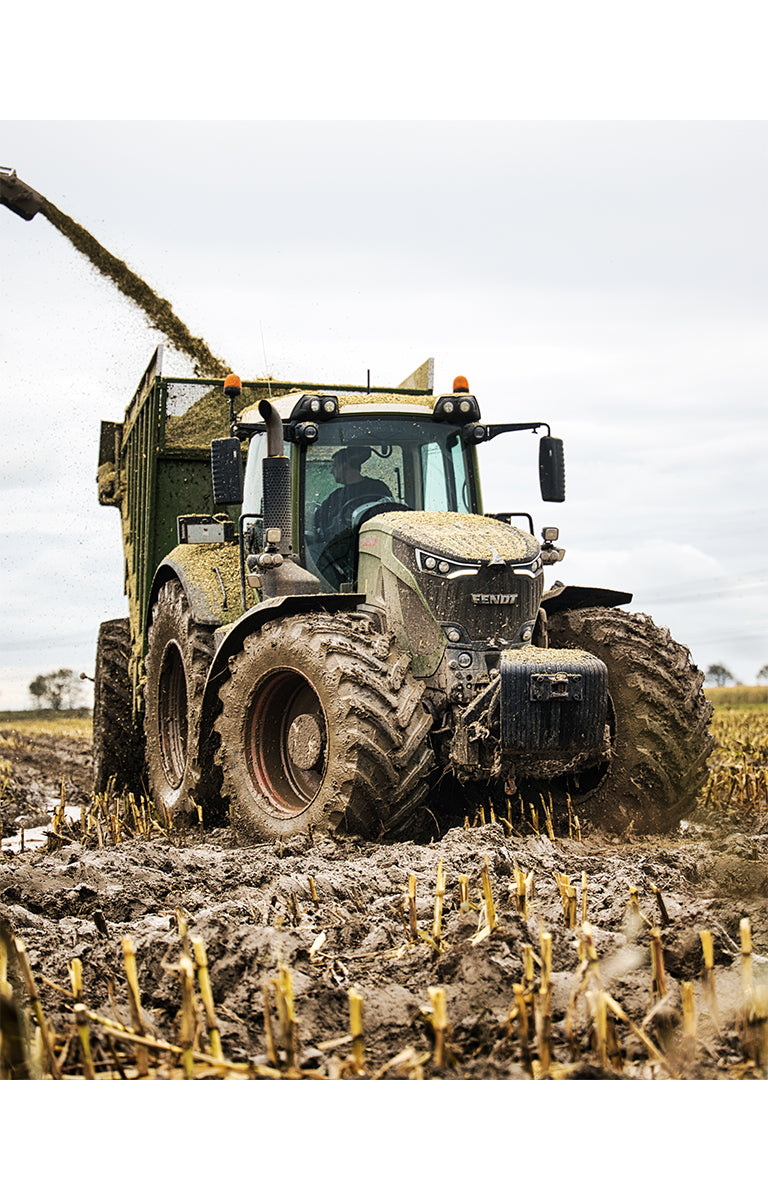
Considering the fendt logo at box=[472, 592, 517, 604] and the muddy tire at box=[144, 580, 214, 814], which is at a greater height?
the fendt logo at box=[472, 592, 517, 604]

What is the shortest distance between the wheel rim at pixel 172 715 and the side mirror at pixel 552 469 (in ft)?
9.48

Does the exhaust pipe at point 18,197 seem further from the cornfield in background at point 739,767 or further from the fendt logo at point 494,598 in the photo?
the cornfield in background at point 739,767

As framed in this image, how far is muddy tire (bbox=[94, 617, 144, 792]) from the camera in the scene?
386 inches

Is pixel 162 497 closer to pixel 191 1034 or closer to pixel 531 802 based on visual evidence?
pixel 531 802

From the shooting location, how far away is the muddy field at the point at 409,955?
272cm

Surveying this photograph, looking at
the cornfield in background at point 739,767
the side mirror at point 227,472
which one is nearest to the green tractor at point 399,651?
the side mirror at point 227,472

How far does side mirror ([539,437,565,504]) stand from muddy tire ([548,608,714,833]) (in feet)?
2.63

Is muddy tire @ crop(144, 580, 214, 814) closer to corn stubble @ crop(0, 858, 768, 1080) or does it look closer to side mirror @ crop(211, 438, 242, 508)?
side mirror @ crop(211, 438, 242, 508)

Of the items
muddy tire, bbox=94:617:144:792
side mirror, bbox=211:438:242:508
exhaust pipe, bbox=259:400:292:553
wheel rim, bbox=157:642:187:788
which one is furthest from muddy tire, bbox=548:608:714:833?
muddy tire, bbox=94:617:144:792

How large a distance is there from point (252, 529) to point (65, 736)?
17310 millimetres

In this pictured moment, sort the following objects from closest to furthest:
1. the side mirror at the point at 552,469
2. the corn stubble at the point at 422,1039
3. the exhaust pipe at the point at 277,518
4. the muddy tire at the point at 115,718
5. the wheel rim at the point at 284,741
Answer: the corn stubble at the point at 422,1039
the wheel rim at the point at 284,741
the exhaust pipe at the point at 277,518
the side mirror at the point at 552,469
the muddy tire at the point at 115,718

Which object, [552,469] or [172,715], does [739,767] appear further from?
[172,715]

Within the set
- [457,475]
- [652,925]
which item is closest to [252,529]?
[457,475]

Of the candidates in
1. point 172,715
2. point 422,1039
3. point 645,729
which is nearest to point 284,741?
point 645,729
